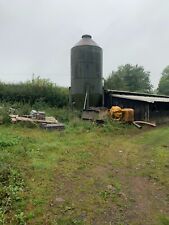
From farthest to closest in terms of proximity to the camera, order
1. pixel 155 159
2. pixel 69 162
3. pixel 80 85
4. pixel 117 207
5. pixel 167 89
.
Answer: pixel 167 89, pixel 80 85, pixel 155 159, pixel 69 162, pixel 117 207

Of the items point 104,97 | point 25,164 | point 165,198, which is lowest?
point 165,198

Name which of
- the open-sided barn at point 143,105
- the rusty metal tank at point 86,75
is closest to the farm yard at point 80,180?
the open-sided barn at point 143,105

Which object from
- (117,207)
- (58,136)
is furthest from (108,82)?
(117,207)

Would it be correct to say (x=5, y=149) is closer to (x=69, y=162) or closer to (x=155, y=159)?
(x=69, y=162)

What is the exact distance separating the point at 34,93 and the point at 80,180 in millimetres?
16468

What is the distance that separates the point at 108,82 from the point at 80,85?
1555cm

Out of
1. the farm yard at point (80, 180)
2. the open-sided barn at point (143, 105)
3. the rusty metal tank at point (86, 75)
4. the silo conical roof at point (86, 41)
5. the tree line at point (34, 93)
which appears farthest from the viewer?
the tree line at point (34, 93)

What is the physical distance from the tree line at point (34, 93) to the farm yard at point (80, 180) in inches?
401

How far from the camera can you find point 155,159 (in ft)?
36.4

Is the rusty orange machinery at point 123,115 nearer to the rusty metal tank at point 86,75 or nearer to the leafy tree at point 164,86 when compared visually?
the rusty metal tank at point 86,75

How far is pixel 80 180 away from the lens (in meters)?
8.35

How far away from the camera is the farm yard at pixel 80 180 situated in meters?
6.49

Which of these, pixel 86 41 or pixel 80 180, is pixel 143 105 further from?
pixel 80 180

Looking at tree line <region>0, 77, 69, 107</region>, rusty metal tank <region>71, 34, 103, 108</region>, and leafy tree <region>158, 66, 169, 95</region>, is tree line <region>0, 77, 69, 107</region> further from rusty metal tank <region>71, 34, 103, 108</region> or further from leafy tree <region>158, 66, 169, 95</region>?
leafy tree <region>158, 66, 169, 95</region>
